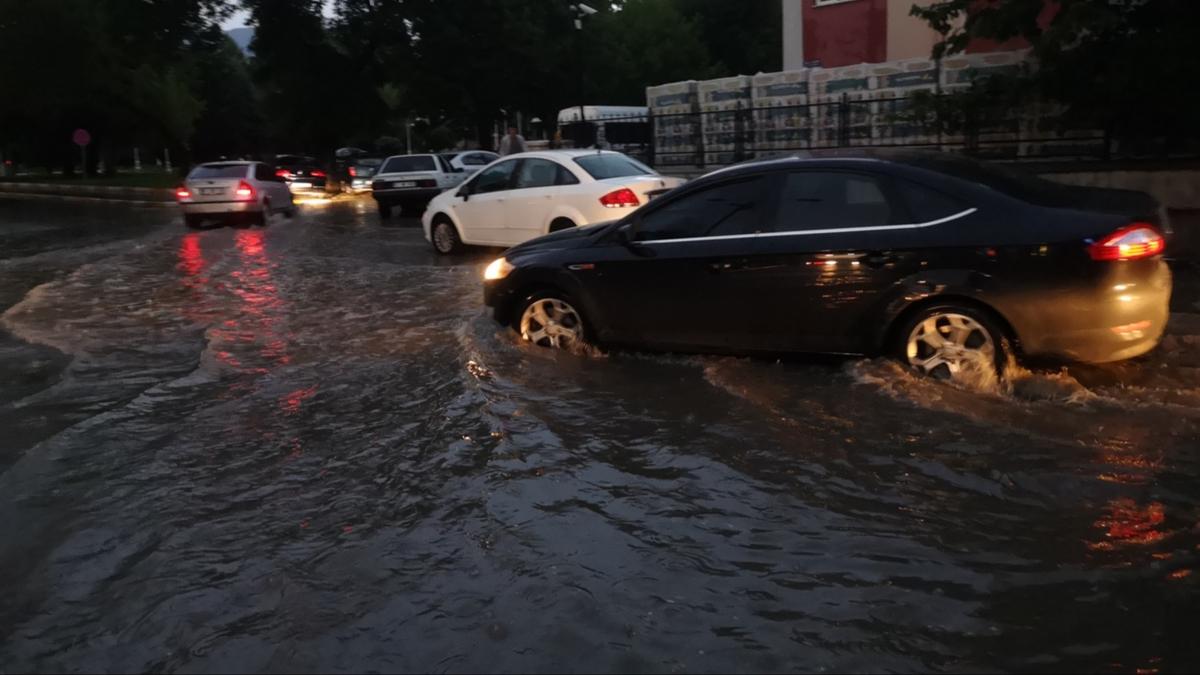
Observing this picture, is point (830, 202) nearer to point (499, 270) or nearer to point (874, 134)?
point (499, 270)

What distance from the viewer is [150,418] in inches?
280

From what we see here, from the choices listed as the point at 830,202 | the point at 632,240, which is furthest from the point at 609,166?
the point at 830,202

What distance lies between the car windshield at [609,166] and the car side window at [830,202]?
636cm

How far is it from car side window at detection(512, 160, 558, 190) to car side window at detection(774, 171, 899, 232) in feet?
22.9

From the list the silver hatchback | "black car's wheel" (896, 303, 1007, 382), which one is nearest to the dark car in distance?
the silver hatchback

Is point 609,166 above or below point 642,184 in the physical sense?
above

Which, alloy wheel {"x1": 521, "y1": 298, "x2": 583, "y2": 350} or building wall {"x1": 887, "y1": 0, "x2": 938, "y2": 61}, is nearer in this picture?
alloy wheel {"x1": 521, "y1": 298, "x2": 583, "y2": 350}

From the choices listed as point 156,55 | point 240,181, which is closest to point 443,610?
point 240,181

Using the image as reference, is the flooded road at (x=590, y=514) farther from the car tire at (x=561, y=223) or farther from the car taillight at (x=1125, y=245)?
the car tire at (x=561, y=223)

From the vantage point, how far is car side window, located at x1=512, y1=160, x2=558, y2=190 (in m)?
13.9

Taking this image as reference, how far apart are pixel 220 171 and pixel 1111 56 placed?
1780 centimetres

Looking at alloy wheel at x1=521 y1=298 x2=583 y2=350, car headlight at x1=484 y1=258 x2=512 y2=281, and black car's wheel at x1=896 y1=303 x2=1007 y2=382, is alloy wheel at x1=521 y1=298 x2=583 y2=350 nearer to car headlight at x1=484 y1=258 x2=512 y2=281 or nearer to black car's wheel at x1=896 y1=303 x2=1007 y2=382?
car headlight at x1=484 y1=258 x2=512 y2=281

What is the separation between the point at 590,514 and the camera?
5.05m

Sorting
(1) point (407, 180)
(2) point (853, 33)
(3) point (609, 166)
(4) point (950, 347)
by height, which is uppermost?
(2) point (853, 33)
